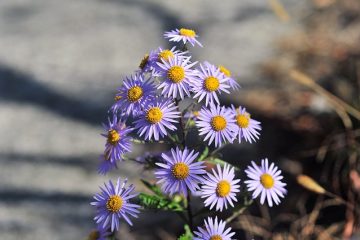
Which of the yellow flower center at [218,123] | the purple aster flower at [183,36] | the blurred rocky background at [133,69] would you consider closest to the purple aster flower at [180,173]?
the yellow flower center at [218,123]

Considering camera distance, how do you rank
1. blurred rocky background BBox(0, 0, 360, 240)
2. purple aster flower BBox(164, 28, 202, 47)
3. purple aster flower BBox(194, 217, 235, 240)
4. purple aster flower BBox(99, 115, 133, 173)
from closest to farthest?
purple aster flower BBox(194, 217, 235, 240) < purple aster flower BBox(99, 115, 133, 173) < purple aster flower BBox(164, 28, 202, 47) < blurred rocky background BBox(0, 0, 360, 240)

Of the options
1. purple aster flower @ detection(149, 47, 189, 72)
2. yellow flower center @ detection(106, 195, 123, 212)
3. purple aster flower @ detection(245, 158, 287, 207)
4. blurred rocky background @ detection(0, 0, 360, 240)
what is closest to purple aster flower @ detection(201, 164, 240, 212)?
purple aster flower @ detection(245, 158, 287, 207)

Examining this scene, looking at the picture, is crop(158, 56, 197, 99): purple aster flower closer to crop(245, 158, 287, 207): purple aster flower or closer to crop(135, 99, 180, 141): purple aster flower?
crop(135, 99, 180, 141): purple aster flower

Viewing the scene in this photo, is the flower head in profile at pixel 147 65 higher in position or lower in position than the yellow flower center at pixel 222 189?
higher

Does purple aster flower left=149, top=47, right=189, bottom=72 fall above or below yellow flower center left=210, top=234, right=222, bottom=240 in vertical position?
above

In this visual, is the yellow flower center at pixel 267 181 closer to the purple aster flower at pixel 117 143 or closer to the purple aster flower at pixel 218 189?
the purple aster flower at pixel 218 189

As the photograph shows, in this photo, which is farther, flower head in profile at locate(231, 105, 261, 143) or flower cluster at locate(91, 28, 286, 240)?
flower head in profile at locate(231, 105, 261, 143)
